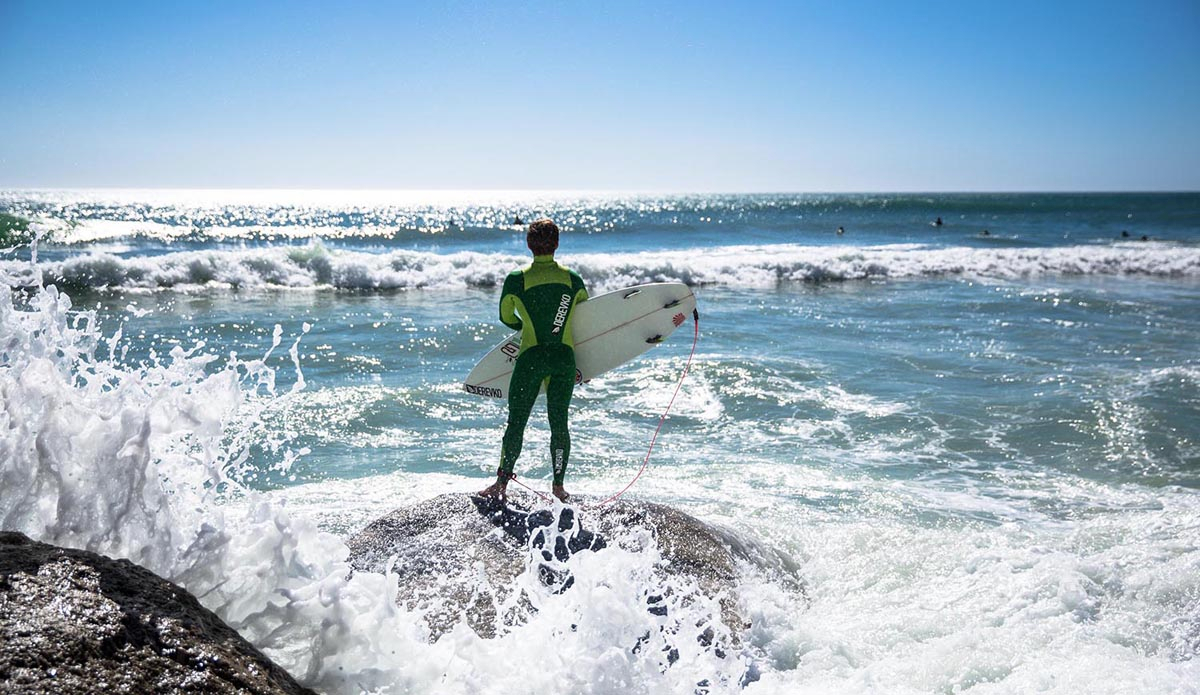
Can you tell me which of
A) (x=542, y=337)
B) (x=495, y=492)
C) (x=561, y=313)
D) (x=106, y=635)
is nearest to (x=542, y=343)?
(x=542, y=337)

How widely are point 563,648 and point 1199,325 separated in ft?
57.4

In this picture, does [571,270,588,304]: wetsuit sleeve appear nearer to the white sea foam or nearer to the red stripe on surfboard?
the red stripe on surfboard

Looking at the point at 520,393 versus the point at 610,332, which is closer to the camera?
the point at 520,393

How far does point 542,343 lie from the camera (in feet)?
18.2

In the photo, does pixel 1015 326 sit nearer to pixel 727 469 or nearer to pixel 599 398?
pixel 599 398

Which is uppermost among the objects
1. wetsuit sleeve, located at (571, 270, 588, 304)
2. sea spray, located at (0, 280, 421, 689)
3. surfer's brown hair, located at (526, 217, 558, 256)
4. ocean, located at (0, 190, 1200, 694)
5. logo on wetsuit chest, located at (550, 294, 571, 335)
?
surfer's brown hair, located at (526, 217, 558, 256)

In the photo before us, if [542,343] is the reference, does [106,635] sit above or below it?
below

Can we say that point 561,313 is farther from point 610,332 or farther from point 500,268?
point 500,268

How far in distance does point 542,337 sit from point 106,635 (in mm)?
3510

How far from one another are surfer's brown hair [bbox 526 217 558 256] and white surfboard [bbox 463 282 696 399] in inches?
30.9

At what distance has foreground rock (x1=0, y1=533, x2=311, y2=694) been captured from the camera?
2.12 metres

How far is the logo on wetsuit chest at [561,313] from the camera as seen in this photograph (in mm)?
5484

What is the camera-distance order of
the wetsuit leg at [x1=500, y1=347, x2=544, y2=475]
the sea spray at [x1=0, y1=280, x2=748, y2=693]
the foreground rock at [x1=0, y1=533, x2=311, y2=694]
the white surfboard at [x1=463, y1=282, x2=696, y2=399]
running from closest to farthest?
the foreground rock at [x1=0, y1=533, x2=311, y2=694] < the sea spray at [x1=0, y1=280, x2=748, y2=693] < the wetsuit leg at [x1=500, y1=347, x2=544, y2=475] < the white surfboard at [x1=463, y1=282, x2=696, y2=399]

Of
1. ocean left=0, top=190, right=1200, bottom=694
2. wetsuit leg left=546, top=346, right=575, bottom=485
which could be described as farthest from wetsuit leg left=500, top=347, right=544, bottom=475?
ocean left=0, top=190, right=1200, bottom=694
